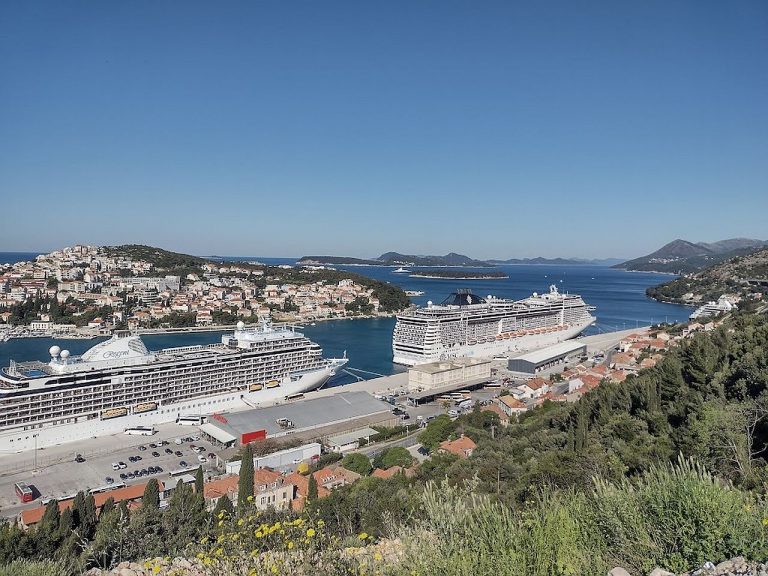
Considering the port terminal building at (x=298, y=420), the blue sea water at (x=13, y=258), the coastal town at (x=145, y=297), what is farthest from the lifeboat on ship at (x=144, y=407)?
the blue sea water at (x=13, y=258)

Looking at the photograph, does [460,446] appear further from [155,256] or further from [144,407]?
[155,256]

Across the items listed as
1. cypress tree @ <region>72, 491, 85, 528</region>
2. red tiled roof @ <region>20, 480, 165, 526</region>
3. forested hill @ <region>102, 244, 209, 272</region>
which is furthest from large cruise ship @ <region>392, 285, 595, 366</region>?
forested hill @ <region>102, 244, 209, 272</region>

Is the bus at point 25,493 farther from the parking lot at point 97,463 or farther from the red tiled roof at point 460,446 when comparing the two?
the red tiled roof at point 460,446

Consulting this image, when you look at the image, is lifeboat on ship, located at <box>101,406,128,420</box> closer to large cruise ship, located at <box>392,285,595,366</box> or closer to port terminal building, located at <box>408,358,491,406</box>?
port terminal building, located at <box>408,358,491,406</box>

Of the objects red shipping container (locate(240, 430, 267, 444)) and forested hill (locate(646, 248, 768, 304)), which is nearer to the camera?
red shipping container (locate(240, 430, 267, 444))

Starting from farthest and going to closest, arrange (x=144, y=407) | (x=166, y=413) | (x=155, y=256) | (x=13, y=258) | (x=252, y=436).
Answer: (x=13, y=258) → (x=155, y=256) → (x=166, y=413) → (x=144, y=407) → (x=252, y=436)

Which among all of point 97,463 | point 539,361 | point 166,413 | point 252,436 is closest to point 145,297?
point 166,413
